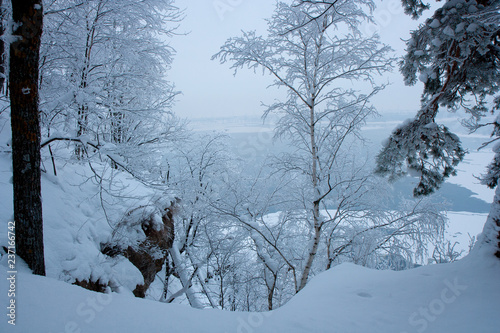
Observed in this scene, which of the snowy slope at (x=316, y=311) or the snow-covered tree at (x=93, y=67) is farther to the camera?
the snow-covered tree at (x=93, y=67)

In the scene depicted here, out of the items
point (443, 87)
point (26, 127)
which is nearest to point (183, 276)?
point (26, 127)

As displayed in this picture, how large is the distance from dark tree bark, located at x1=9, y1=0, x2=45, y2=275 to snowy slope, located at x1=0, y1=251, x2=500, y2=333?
0.72m

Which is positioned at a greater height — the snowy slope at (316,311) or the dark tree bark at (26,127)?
the dark tree bark at (26,127)

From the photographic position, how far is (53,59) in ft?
14.9

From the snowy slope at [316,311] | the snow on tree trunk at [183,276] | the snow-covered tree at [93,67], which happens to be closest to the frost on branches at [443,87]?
the snowy slope at [316,311]

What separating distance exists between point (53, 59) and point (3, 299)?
15.8 ft

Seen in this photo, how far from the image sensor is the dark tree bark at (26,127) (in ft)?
8.92

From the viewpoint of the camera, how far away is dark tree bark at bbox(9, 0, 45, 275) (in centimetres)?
272

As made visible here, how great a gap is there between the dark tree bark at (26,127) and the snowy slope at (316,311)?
2.36 ft

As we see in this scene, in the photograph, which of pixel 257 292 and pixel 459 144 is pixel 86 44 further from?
pixel 257 292

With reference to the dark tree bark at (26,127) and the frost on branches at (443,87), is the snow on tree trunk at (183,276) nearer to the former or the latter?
the dark tree bark at (26,127)

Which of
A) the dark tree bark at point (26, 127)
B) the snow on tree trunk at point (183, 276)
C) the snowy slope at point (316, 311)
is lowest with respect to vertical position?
the snow on tree trunk at point (183, 276)

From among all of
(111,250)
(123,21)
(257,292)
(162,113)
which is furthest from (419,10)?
(257,292)

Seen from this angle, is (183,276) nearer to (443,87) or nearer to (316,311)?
(316,311)
